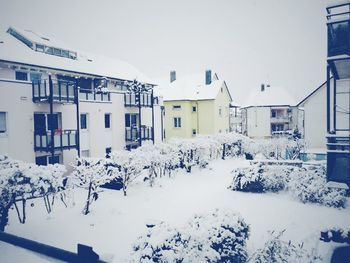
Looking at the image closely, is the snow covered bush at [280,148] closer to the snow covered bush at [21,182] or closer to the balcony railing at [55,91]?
the balcony railing at [55,91]

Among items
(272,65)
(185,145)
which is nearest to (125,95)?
(185,145)

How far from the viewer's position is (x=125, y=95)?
20.1 m

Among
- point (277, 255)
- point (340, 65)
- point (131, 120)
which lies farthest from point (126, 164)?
point (340, 65)

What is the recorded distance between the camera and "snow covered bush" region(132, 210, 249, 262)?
195 inches

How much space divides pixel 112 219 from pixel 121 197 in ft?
8.81

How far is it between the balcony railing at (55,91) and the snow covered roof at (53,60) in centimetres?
124

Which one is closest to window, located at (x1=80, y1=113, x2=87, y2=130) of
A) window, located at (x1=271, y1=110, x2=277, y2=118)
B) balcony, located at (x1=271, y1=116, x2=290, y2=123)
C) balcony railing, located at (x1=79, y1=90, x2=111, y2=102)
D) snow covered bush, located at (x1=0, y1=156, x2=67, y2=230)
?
balcony railing, located at (x1=79, y1=90, x2=111, y2=102)

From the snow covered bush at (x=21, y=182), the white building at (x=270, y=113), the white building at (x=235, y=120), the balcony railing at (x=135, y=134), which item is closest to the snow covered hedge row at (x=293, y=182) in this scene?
the snow covered bush at (x=21, y=182)

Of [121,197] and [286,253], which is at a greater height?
[286,253]

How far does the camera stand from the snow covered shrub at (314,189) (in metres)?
10.9

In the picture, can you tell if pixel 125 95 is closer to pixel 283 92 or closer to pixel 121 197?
pixel 121 197

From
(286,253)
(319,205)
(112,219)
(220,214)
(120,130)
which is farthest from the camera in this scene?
(120,130)

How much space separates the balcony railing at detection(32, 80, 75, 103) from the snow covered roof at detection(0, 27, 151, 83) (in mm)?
1243

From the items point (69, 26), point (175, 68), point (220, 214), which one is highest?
point (175, 68)
